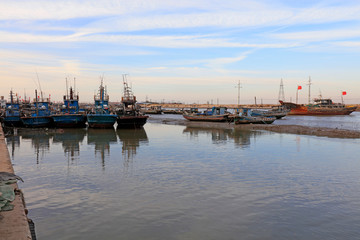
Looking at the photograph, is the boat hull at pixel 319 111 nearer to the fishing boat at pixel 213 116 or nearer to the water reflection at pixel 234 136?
the fishing boat at pixel 213 116

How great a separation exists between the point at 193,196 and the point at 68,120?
115 ft

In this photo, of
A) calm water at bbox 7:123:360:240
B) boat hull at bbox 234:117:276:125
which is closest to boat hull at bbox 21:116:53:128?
calm water at bbox 7:123:360:240

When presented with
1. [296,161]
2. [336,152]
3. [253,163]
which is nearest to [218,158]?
[253,163]

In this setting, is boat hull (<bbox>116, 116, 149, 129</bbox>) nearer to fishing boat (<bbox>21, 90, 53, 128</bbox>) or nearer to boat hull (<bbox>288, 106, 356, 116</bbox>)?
fishing boat (<bbox>21, 90, 53, 128</bbox>)

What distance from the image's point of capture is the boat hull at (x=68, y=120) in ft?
134

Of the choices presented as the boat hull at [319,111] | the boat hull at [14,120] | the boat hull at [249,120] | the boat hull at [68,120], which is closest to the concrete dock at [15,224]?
the boat hull at [68,120]

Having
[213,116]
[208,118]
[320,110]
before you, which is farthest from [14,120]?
[320,110]

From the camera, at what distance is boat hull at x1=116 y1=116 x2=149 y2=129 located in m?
42.1

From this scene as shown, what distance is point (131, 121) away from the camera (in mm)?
42562

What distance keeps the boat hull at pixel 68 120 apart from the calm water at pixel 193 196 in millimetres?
23366

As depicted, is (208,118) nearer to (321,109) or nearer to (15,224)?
(321,109)

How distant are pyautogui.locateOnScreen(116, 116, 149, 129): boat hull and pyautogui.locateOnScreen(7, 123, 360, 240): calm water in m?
23.2

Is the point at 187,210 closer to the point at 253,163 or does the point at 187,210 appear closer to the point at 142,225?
the point at 142,225

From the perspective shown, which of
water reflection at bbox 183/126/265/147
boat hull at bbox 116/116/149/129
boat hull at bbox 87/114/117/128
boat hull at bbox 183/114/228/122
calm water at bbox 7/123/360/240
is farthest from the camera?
boat hull at bbox 183/114/228/122
